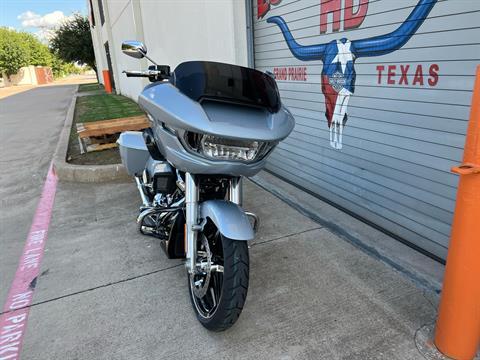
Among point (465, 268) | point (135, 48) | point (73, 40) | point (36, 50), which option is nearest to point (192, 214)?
point (135, 48)

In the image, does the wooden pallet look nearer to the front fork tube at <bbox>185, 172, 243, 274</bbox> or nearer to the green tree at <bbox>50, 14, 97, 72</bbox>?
the front fork tube at <bbox>185, 172, 243, 274</bbox>

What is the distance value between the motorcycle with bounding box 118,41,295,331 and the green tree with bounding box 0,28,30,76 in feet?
196

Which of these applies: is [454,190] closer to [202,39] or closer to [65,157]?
[202,39]

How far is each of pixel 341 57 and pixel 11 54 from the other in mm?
59640

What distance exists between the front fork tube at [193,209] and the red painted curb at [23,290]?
116 cm

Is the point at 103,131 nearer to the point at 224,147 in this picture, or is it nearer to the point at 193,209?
the point at 193,209

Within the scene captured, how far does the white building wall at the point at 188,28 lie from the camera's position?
17.7 feet

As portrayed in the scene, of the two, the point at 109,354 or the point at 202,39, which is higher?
the point at 202,39

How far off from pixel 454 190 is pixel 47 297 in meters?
3.01

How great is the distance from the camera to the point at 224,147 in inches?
77.8

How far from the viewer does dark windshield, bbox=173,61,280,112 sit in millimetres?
1971

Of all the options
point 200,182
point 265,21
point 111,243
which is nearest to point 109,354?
point 200,182

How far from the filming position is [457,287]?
189 cm

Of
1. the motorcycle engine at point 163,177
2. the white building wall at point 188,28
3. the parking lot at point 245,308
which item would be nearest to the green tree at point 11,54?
→ the white building wall at point 188,28
